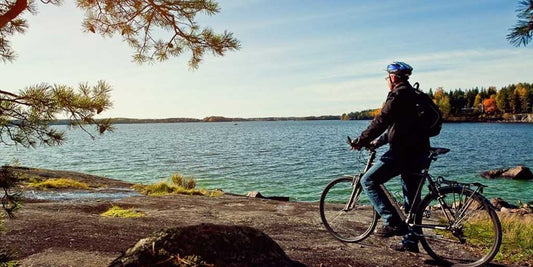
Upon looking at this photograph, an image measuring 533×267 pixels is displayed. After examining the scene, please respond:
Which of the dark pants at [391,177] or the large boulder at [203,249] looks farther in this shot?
the dark pants at [391,177]

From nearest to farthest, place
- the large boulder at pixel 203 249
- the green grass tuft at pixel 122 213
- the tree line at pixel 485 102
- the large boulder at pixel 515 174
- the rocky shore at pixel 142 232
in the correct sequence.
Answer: the large boulder at pixel 203 249 → the rocky shore at pixel 142 232 → the green grass tuft at pixel 122 213 → the large boulder at pixel 515 174 → the tree line at pixel 485 102

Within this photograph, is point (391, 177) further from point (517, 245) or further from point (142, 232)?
point (142, 232)

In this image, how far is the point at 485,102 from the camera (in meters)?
182

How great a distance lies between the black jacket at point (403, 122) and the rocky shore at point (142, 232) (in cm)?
164

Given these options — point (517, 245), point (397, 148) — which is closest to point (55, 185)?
point (397, 148)

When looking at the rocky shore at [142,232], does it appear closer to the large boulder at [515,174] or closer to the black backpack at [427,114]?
the black backpack at [427,114]

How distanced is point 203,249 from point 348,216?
200 inches

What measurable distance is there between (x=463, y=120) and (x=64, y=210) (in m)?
204

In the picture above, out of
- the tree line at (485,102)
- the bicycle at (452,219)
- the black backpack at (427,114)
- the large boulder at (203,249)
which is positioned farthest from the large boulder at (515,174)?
the tree line at (485,102)

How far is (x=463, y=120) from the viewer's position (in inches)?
7407

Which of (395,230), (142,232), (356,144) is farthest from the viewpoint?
(142,232)

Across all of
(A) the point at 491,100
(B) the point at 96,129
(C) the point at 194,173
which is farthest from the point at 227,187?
(A) the point at 491,100

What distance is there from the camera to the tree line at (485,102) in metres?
165

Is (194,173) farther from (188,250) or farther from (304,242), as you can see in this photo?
(188,250)
